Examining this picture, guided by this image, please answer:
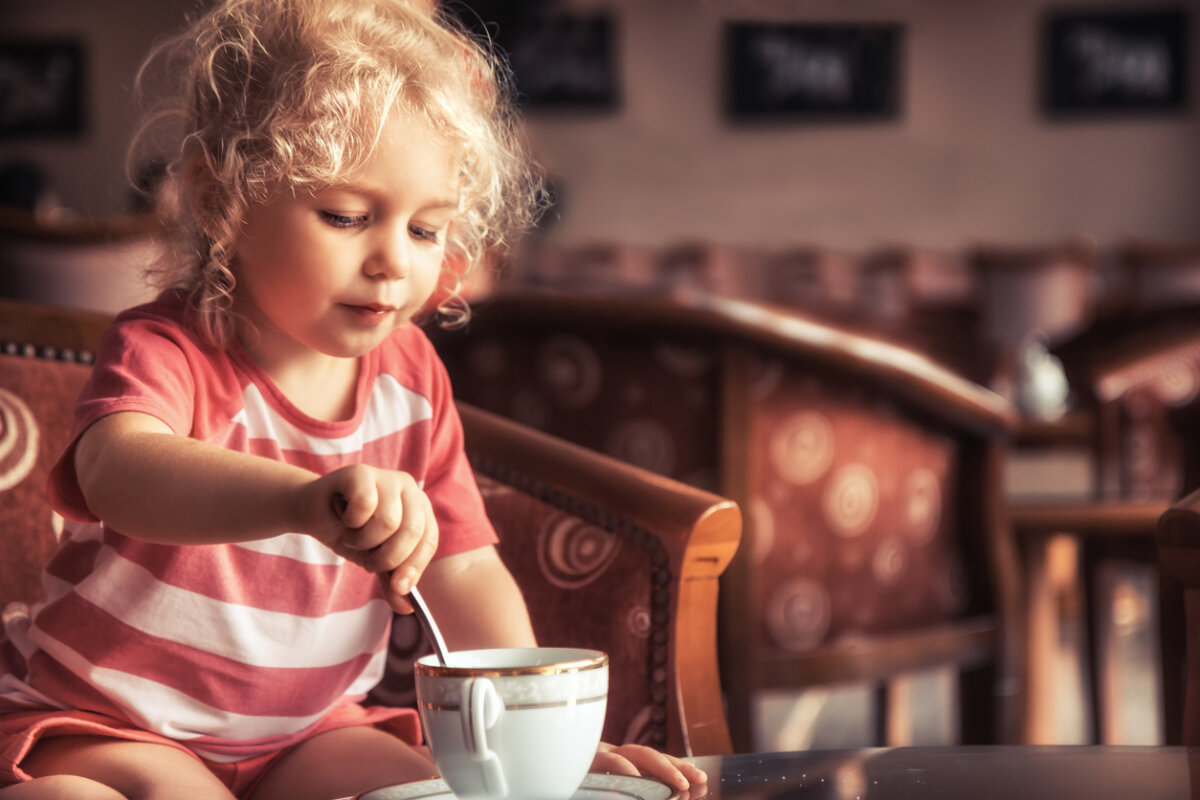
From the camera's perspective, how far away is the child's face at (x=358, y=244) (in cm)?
73

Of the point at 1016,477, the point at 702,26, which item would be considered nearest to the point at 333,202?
the point at 1016,477

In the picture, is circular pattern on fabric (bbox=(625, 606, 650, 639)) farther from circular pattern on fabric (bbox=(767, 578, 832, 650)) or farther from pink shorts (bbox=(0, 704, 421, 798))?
circular pattern on fabric (bbox=(767, 578, 832, 650))

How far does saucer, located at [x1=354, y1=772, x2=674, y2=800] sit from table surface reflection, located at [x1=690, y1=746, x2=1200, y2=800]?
2 cm

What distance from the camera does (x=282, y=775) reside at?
80 cm

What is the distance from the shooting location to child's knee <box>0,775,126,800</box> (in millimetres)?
647

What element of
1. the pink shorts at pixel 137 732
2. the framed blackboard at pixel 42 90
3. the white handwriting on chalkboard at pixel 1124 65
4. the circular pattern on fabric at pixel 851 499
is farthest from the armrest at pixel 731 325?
the framed blackboard at pixel 42 90

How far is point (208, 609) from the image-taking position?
30.9 inches

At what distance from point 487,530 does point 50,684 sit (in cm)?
29

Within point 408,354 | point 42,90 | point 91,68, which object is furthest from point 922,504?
point 42,90

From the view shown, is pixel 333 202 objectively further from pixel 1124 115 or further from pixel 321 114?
pixel 1124 115

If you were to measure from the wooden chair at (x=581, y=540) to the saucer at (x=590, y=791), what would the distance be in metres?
0.34

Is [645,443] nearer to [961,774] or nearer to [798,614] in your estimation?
[798,614]

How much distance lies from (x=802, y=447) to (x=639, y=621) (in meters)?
0.68

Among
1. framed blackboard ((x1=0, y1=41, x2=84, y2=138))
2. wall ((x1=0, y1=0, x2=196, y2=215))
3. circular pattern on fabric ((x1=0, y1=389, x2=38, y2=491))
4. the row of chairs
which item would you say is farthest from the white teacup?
framed blackboard ((x1=0, y1=41, x2=84, y2=138))
